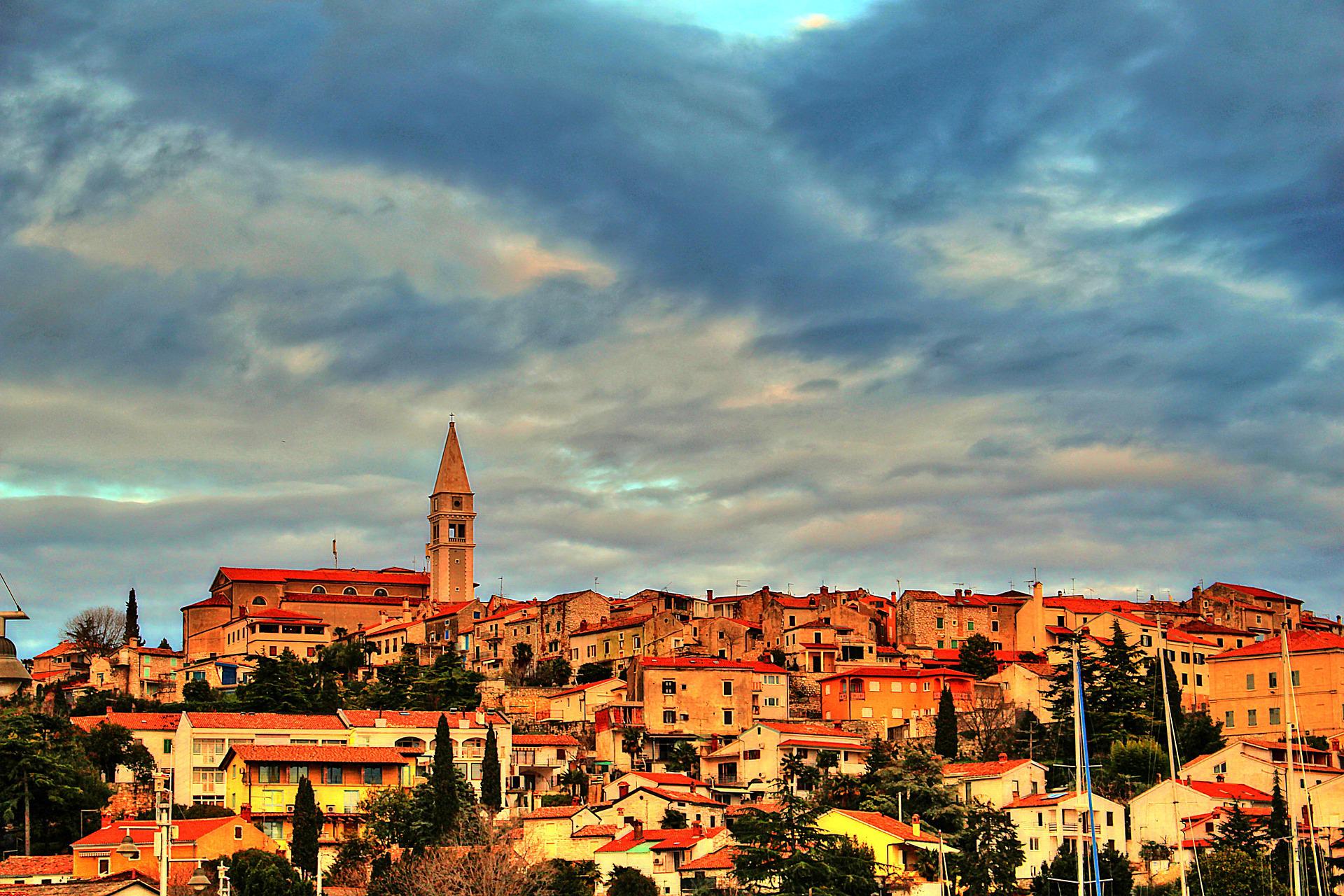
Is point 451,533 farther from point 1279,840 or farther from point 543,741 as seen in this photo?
point 1279,840

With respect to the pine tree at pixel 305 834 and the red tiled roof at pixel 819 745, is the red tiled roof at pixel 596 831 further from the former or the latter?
the red tiled roof at pixel 819 745

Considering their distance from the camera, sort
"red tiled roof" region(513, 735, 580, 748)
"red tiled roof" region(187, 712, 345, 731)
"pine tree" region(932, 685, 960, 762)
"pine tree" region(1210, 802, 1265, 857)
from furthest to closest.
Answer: "red tiled roof" region(513, 735, 580, 748)
"pine tree" region(932, 685, 960, 762)
"red tiled roof" region(187, 712, 345, 731)
"pine tree" region(1210, 802, 1265, 857)

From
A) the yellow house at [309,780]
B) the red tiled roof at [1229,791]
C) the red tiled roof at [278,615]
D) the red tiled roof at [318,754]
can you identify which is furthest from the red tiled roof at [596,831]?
the red tiled roof at [278,615]

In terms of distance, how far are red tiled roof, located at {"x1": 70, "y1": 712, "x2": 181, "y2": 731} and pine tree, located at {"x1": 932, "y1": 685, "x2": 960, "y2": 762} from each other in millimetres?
33941

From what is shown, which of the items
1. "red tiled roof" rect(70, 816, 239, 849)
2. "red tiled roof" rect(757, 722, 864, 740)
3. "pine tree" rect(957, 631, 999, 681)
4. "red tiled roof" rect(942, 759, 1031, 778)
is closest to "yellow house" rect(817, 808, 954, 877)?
"red tiled roof" rect(942, 759, 1031, 778)

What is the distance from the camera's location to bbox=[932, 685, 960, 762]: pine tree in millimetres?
76562

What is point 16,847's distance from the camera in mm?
64062

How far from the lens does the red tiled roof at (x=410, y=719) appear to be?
253 feet

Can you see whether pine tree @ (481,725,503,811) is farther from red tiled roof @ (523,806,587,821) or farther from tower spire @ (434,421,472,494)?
tower spire @ (434,421,472,494)

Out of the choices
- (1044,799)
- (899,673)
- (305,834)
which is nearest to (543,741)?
(899,673)

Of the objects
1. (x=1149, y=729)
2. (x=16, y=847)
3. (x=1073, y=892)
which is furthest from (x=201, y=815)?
(x=1149, y=729)

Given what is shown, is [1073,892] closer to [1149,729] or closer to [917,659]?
[1149,729]

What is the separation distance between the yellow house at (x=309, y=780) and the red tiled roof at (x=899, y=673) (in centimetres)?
2613

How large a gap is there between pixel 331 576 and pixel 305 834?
56753mm
